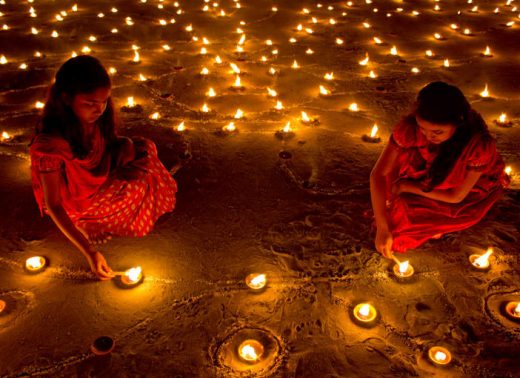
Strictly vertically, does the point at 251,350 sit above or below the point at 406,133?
below

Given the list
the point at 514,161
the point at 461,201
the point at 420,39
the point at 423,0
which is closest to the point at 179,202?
the point at 461,201

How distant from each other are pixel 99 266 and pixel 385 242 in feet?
6.16

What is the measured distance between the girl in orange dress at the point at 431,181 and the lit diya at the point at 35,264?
7.65ft

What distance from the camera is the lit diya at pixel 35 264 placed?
2662 mm

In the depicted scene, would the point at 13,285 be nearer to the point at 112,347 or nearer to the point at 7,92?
the point at 112,347

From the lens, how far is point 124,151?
2.73 metres

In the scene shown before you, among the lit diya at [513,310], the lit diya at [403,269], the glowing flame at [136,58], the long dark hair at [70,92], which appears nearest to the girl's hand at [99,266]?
the long dark hair at [70,92]

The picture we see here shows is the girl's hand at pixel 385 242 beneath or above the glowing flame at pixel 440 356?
above

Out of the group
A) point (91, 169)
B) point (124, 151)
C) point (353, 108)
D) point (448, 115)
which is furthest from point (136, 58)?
point (448, 115)

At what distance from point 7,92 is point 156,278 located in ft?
12.5

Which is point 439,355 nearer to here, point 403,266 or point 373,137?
point 403,266

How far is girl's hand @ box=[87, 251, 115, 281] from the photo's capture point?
2.42 m

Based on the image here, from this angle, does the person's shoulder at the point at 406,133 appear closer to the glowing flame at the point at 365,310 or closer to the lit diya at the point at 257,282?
the glowing flame at the point at 365,310

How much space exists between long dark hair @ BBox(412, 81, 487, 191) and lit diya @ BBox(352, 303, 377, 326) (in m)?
1.01
